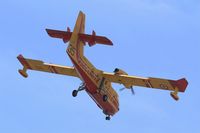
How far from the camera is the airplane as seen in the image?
8100 cm

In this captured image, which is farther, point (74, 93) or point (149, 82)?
point (74, 93)

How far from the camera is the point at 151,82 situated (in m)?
83.9

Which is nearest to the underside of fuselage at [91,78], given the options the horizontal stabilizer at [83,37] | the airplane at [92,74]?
the airplane at [92,74]

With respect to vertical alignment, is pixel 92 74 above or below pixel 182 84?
above

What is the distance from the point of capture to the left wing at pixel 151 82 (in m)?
81.6

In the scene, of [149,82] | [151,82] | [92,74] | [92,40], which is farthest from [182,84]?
[92,40]

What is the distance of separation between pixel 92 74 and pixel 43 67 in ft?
25.3

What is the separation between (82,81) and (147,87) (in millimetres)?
5870

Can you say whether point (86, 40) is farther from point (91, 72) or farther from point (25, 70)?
point (25, 70)

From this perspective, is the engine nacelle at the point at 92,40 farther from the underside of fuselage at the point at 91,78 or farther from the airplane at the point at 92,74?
A: the underside of fuselage at the point at 91,78

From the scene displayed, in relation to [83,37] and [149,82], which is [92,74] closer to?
[83,37]

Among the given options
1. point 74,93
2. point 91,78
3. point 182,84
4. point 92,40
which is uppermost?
point 92,40

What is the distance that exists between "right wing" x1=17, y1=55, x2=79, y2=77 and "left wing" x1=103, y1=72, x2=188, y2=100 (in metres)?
4.18

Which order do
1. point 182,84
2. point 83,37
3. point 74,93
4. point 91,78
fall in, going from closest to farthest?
point 182,84
point 83,37
point 91,78
point 74,93
